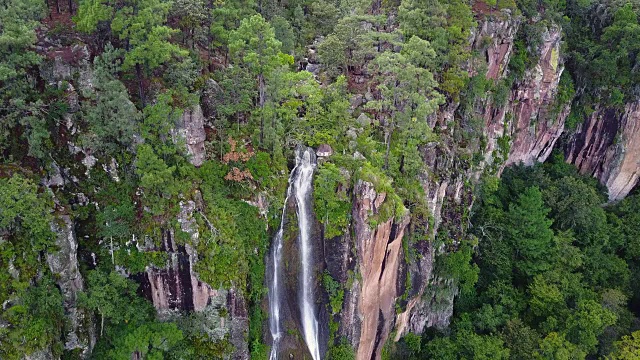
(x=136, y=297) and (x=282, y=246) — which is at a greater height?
(x=282, y=246)

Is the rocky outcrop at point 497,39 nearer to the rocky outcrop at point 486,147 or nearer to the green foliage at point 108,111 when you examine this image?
the rocky outcrop at point 486,147

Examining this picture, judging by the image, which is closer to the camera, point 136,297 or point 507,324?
point 136,297

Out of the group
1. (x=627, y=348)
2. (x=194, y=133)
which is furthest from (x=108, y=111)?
(x=627, y=348)

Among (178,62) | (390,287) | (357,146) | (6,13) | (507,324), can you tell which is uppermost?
(6,13)

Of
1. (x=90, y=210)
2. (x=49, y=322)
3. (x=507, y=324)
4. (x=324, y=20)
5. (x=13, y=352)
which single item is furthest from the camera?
(x=324, y=20)

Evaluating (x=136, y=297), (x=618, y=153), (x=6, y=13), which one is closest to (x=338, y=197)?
(x=136, y=297)

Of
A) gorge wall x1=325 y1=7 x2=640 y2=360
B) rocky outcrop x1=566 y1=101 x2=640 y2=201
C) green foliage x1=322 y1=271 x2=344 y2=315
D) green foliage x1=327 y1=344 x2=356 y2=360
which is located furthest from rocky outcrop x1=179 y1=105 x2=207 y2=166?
rocky outcrop x1=566 y1=101 x2=640 y2=201

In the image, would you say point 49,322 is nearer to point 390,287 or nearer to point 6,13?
point 6,13
